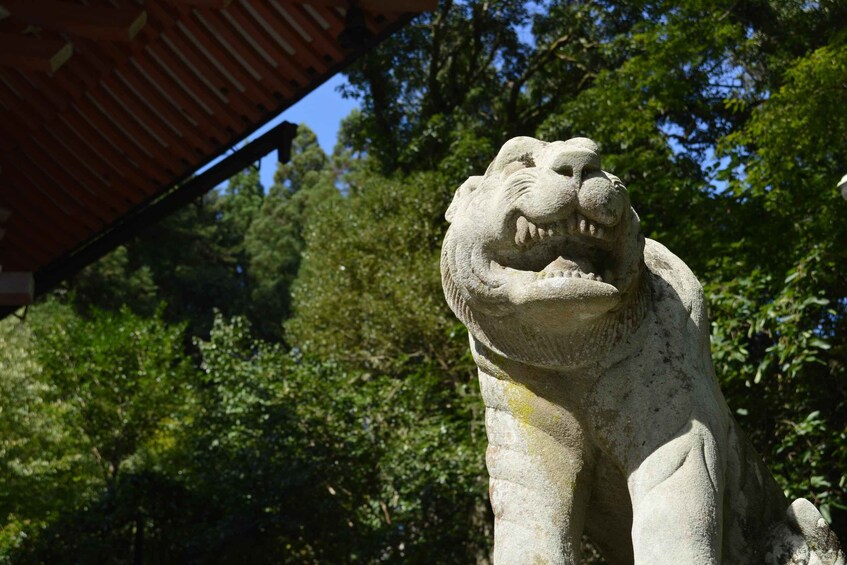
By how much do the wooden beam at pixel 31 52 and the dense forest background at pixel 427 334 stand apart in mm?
3936

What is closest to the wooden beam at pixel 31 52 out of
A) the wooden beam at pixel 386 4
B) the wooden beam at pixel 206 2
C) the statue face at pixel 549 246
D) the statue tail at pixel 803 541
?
the wooden beam at pixel 206 2

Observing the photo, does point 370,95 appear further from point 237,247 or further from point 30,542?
point 237,247

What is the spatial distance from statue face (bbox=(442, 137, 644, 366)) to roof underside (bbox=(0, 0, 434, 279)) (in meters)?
2.40

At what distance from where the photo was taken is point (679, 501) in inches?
97.5

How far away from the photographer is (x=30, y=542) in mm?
9500

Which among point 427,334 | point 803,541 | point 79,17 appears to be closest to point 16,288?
point 79,17

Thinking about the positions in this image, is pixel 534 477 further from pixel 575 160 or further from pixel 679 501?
pixel 575 160

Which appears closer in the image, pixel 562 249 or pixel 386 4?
pixel 562 249

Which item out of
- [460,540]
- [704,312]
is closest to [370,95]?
[460,540]

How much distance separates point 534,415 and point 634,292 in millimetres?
398

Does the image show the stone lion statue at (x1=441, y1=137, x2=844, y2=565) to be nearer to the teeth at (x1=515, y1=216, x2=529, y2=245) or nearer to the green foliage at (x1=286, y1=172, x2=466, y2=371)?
the teeth at (x1=515, y1=216, x2=529, y2=245)

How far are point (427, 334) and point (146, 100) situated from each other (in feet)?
23.3

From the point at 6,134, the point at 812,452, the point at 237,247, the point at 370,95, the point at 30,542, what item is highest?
→ the point at 237,247

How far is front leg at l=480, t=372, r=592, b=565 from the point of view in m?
2.60
